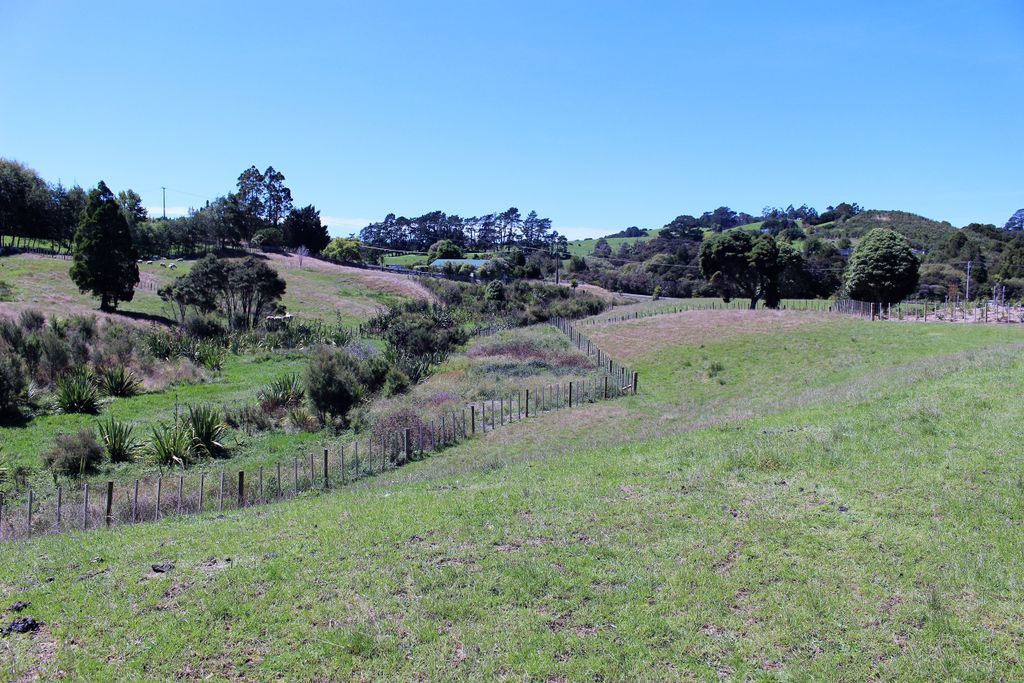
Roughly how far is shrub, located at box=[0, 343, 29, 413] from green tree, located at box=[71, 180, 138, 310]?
23532 millimetres

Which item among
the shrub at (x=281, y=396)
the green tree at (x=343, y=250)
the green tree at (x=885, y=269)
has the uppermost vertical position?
the green tree at (x=343, y=250)

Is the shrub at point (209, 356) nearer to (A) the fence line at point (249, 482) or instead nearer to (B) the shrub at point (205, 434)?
(B) the shrub at point (205, 434)

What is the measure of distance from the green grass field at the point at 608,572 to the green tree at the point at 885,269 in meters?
45.5

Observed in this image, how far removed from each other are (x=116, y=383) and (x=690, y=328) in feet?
115

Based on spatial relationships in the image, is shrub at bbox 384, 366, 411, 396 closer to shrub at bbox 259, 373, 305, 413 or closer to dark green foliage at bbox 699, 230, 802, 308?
shrub at bbox 259, 373, 305, 413

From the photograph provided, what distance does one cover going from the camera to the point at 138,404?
26266 mm

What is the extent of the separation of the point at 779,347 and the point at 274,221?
108002 mm

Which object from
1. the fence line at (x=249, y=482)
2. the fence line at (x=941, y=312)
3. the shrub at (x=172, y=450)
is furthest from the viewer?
the fence line at (x=941, y=312)

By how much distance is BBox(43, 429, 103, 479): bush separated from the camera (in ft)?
57.8

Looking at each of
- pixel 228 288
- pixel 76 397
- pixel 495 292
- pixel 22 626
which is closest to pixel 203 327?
pixel 228 288

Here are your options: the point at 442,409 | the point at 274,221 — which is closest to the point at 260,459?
the point at 442,409

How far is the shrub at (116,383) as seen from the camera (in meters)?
27.4

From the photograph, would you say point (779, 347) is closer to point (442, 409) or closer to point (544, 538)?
point (442, 409)

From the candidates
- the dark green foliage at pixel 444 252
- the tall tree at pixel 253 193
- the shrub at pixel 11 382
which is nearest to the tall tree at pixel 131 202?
the tall tree at pixel 253 193
